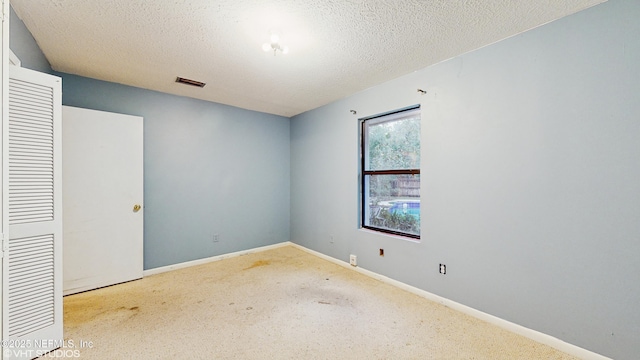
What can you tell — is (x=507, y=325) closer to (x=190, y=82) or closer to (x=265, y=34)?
(x=265, y=34)

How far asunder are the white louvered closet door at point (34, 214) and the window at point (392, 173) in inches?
120

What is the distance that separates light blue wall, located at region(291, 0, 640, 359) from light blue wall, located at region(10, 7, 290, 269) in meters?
2.37

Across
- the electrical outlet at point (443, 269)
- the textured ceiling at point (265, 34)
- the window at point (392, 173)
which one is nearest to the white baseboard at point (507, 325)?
the electrical outlet at point (443, 269)

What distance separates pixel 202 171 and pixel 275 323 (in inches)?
99.0

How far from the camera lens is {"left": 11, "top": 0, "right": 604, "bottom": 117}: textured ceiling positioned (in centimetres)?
176

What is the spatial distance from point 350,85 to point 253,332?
2.85 meters

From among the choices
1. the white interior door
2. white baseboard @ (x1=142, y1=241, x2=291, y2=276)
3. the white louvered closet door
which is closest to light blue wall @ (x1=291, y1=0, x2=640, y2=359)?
white baseboard @ (x1=142, y1=241, x2=291, y2=276)

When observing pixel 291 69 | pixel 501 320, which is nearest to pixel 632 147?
pixel 501 320

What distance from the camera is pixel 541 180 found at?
1970 millimetres

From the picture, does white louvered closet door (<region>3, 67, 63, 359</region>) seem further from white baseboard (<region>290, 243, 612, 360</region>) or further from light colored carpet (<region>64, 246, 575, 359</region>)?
white baseboard (<region>290, 243, 612, 360</region>)

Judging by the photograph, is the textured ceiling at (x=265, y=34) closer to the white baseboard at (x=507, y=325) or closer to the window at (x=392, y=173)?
the window at (x=392, y=173)

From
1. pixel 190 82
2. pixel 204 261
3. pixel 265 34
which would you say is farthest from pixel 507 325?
pixel 190 82

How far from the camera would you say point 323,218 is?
13.3ft

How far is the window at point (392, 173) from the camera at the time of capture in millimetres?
2941
